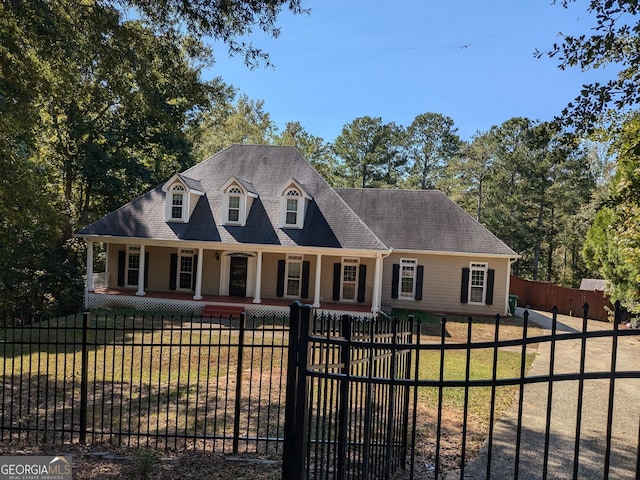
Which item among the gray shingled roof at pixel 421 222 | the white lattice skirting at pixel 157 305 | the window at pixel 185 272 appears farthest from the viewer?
the gray shingled roof at pixel 421 222

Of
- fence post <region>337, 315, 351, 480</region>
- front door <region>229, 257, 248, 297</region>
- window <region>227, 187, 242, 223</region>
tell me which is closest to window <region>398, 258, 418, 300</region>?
front door <region>229, 257, 248, 297</region>

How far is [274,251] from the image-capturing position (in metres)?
17.0

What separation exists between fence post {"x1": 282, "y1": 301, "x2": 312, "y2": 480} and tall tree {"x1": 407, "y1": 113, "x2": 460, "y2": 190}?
140 feet

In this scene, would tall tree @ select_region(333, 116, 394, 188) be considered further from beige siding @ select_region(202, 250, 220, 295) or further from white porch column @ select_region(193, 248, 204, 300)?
white porch column @ select_region(193, 248, 204, 300)

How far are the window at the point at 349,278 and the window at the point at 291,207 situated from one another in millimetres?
2680

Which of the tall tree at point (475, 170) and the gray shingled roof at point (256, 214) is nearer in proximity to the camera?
the gray shingled roof at point (256, 214)

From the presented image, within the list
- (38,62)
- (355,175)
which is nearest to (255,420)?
(38,62)

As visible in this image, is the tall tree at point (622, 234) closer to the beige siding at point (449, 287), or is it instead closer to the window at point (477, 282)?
the beige siding at point (449, 287)

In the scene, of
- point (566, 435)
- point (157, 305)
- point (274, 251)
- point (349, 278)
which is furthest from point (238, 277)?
point (566, 435)

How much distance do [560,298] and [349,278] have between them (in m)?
11.9

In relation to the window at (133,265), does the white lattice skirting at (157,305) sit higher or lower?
lower

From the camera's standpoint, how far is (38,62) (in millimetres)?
8688

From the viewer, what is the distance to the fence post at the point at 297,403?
326 centimetres

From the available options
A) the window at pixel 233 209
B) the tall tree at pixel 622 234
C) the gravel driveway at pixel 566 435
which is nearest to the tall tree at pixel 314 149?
the window at pixel 233 209
